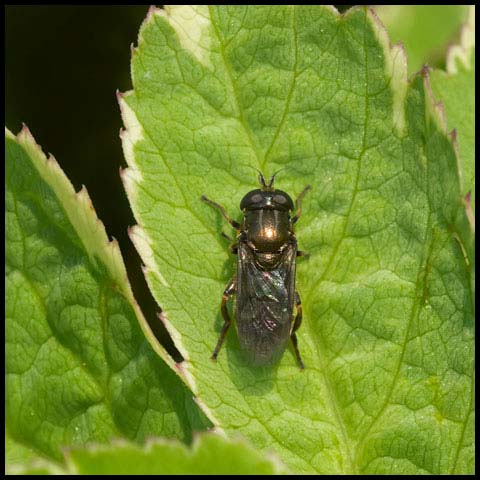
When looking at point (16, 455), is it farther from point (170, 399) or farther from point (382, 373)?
point (382, 373)

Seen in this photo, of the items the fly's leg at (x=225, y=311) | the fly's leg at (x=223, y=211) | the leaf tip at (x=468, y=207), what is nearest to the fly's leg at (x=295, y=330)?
the fly's leg at (x=225, y=311)

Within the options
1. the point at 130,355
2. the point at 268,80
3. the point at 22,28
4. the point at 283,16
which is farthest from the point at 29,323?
the point at 22,28

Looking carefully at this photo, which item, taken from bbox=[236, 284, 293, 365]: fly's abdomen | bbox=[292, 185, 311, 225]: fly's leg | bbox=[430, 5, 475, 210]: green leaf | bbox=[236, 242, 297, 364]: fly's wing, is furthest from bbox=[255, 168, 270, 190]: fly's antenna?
bbox=[430, 5, 475, 210]: green leaf

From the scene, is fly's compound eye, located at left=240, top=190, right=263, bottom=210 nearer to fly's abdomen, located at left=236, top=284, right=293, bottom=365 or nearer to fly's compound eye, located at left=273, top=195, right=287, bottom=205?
fly's compound eye, located at left=273, top=195, right=287, bottom=205

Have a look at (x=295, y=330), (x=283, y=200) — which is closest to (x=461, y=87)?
(x=283, y=200)

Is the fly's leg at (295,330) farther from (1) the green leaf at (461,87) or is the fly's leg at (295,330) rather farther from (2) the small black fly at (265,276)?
(1) the green leaf at (461,87)

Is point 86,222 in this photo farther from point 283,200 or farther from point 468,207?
point 468,207

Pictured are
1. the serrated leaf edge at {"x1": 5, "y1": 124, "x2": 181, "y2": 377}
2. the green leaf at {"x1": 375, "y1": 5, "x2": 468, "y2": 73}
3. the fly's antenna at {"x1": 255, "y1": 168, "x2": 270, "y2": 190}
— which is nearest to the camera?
the serrated leaf edge at {"x1": 5, "y1": 124, "x2": 181, "y2": 377}
